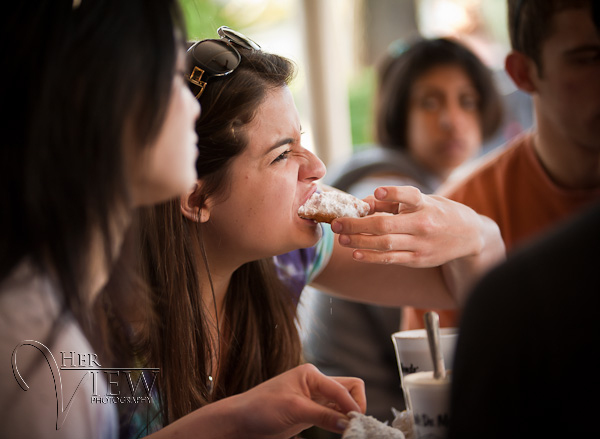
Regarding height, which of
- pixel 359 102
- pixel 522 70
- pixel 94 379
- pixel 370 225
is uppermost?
pixel 359 102

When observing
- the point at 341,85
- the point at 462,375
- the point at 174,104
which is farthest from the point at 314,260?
the point at 341,85

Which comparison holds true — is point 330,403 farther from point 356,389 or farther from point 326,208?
point 326,208

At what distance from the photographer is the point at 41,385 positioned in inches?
27.2

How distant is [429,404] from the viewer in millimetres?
732

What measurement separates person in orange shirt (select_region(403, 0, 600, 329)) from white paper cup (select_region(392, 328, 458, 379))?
1.54 ft

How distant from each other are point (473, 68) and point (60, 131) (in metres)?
2.30

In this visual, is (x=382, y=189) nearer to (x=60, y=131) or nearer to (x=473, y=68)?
(x=60, y=131)

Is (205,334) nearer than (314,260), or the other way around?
(205,334)

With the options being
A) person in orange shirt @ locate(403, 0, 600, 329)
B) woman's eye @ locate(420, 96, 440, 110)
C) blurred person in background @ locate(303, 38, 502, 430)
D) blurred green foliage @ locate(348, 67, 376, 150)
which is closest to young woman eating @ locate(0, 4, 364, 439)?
person in orange shirt @ locate(403, 0, 600, 329)

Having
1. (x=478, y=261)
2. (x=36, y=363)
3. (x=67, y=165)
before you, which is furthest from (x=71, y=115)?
(x=478, y=261)

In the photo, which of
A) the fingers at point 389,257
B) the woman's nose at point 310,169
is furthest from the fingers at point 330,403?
the woman's nose at point 310,169

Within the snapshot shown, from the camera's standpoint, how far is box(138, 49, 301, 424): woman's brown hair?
0.96m

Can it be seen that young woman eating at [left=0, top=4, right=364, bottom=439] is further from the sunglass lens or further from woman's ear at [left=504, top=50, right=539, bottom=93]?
woman's ear at [left=504, top=50, right=539, bottom=93]

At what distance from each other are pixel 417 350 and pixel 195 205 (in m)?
0.45
